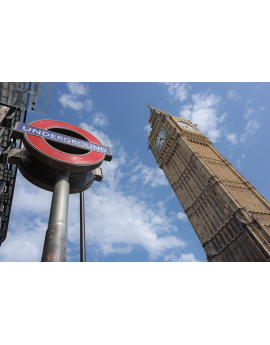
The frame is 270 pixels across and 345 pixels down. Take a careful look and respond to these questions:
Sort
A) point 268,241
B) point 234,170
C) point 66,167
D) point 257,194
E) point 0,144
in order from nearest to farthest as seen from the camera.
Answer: point 66,167, point 0,144, point 268,241, point 257,194, point 234,170

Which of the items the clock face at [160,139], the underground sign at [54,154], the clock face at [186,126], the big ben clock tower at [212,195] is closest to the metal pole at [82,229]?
the underground sign at [54,154]

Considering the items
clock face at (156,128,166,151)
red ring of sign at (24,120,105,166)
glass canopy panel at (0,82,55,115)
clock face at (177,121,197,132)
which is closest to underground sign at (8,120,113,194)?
red ring of sign at (24,120,105,166)

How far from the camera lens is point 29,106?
13.7m

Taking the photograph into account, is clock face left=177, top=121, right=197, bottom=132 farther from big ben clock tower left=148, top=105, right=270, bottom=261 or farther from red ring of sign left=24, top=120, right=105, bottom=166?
red ring of sign left=24, top=120, right=105, bottom=166

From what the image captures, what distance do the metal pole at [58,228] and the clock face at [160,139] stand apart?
51927 mm

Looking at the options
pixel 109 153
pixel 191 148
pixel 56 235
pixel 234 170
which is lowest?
pixel 56 235

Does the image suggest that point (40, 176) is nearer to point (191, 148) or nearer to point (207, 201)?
point (207, 201)

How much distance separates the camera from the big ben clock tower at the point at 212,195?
113ft

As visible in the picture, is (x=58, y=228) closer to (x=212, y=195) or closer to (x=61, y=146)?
(x=61, y=146)

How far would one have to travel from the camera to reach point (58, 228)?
7.57 m

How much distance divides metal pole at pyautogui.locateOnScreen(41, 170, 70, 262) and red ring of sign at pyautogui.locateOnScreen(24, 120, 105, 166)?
0.90 m

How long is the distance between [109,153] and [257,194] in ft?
131

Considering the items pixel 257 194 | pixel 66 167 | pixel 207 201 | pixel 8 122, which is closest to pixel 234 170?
pixel 257 194

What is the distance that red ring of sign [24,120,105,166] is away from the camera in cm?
951
